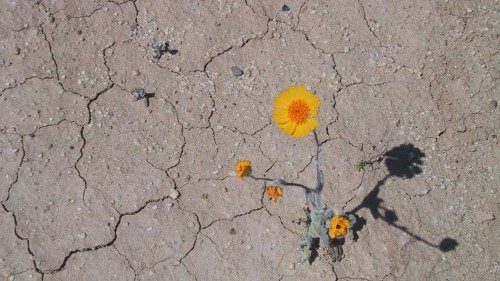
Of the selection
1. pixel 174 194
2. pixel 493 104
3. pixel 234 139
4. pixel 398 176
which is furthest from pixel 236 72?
pixel 493 104

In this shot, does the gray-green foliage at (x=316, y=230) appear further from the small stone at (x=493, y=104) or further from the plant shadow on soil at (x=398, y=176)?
the small stone at (x=493, y=104)

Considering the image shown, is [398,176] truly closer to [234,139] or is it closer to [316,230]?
[316,230]

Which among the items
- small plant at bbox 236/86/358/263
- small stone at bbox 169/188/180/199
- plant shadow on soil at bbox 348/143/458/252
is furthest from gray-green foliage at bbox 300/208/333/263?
small stone at bbox 169/188/180/199

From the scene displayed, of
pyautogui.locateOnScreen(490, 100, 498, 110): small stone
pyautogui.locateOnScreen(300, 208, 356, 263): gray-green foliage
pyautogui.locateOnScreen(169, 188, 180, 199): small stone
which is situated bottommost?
pyautogui.locateOnScreen(169, 188, 180, 199): small stone

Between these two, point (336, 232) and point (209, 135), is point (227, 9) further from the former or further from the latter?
point (336, 232)

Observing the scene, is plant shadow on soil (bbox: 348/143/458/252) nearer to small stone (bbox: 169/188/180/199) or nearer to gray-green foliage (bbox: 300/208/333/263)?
gray-green foliage (bbox: 300/208/333/263)

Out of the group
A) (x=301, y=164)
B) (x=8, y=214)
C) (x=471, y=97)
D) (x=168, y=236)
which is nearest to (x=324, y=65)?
(x=301, y=164)

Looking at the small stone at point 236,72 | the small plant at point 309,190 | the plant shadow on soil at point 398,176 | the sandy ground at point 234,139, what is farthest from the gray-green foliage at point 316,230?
the small stone at point 236,72
